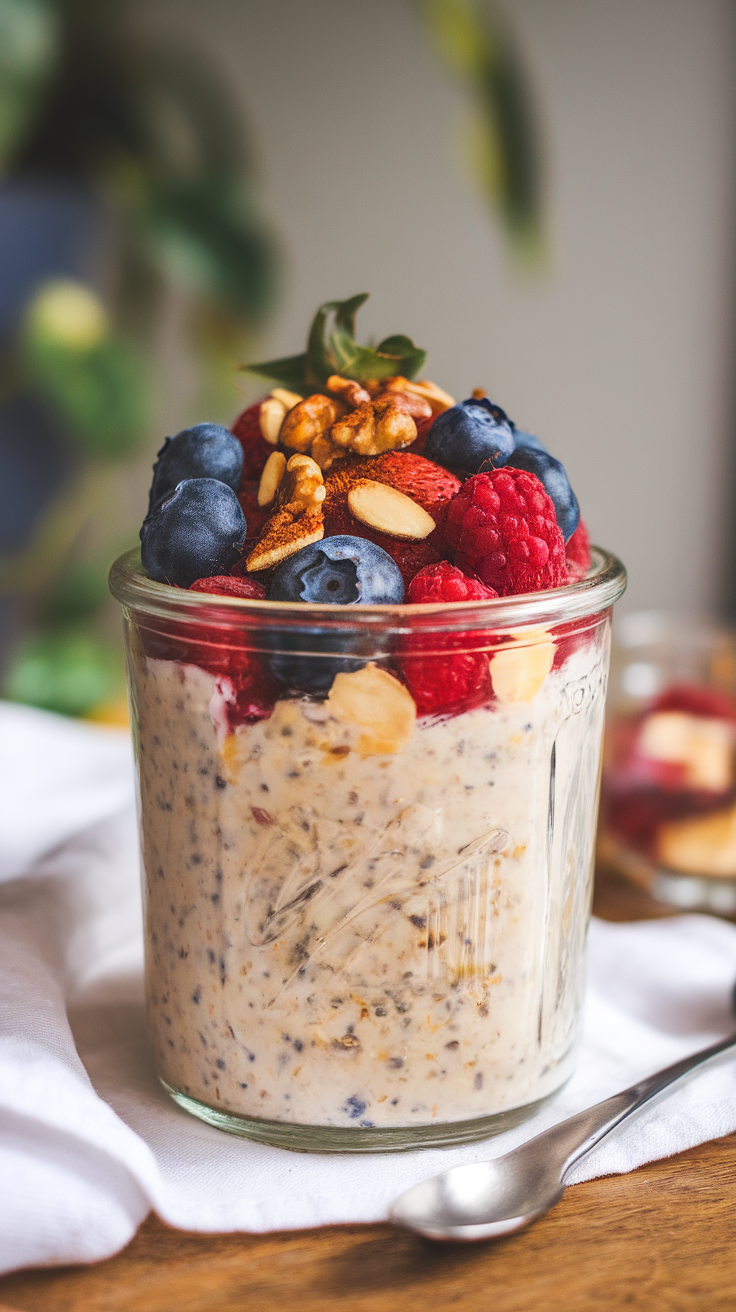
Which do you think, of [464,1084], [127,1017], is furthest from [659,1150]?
[127,1017]

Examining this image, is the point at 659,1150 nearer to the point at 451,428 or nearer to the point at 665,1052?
the point at 665,1052

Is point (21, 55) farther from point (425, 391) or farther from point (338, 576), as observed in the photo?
point (338, 576)

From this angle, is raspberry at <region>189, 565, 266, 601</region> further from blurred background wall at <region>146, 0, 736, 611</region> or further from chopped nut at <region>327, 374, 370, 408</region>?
blurred background wall at <region>146, 0, 736, 611</region>

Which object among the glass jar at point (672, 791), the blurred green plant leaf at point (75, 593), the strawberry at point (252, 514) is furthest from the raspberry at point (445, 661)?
the blurred green plant leaf at point (75, 593)

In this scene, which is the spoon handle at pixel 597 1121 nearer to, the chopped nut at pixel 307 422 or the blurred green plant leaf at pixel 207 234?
the chopped nut at pixel 307 422

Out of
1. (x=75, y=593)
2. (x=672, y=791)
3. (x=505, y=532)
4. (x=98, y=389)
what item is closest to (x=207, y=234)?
(x=98, y=389)

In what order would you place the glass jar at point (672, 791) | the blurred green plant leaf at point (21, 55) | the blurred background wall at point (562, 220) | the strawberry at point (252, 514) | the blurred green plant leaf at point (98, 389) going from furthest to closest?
the blurred background wall at point (562, 220) → the blurred green plant leaf at point (98, 389) → the blurred green plant leaf at point (21, 55) → the glass jar at point (672, 791) → the strawberry at point (252, 514)
